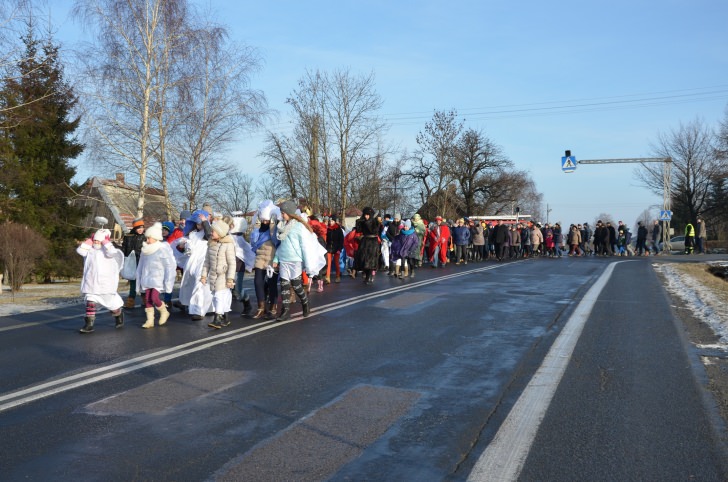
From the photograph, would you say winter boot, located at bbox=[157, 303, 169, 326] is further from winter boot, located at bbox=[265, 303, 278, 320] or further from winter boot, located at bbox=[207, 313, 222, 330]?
winter boot, located at bbox=[265, 303, 278, 320]

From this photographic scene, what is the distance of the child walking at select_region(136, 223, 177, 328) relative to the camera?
33.6 ft

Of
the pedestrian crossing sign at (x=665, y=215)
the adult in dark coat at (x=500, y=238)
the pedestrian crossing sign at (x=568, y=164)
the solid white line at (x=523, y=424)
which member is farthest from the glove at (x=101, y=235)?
the pedestrian crossing sign at (x=665, y=215)

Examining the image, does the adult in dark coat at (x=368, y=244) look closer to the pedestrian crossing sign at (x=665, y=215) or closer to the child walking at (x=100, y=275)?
the child walking at (x=100, y=275)

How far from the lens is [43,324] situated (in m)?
10.7

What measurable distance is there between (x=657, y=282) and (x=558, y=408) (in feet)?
45.4

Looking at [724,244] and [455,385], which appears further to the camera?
[724,244]

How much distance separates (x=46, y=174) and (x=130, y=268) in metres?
21.2

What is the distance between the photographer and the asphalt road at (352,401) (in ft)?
14.1

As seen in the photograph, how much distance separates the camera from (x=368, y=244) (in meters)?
17.8

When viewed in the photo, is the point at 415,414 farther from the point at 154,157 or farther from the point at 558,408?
the point at 154,157

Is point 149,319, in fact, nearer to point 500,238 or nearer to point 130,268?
point 130,268

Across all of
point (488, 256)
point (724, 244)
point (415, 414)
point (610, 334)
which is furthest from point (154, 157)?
point (724, 244)

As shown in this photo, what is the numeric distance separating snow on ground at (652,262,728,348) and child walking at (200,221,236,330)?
645 centimetres

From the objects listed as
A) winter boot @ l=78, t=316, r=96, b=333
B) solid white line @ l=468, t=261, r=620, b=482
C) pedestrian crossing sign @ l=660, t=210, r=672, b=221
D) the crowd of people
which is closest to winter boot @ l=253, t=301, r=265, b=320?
the crowd of people
